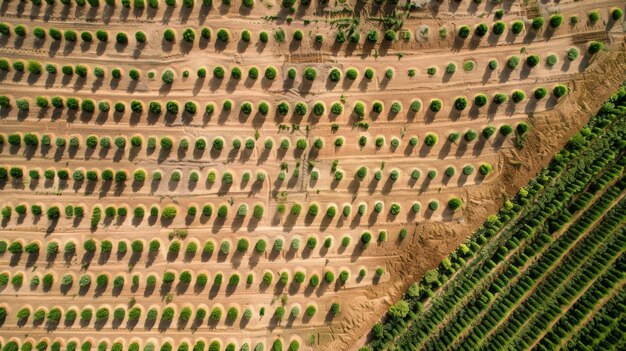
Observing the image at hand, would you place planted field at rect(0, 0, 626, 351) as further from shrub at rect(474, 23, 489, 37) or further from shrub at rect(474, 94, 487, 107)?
shrub at rect(474, 94, 487, 107)

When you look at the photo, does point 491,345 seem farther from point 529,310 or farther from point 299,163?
point 299,163

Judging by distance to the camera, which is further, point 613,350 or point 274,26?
point 274,26

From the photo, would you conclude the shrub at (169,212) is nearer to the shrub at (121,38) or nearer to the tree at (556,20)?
the shrub at (121,38)

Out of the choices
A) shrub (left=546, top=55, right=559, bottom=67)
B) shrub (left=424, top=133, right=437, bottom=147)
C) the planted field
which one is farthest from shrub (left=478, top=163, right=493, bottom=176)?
shrub (left=546, top=55, right=559, bottom=67)

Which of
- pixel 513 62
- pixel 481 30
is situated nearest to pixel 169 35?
pixel 481 30

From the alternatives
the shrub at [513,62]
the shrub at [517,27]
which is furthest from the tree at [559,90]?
the shrub at [517,27]

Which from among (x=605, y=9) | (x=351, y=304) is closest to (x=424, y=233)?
(x=351, y=304)
